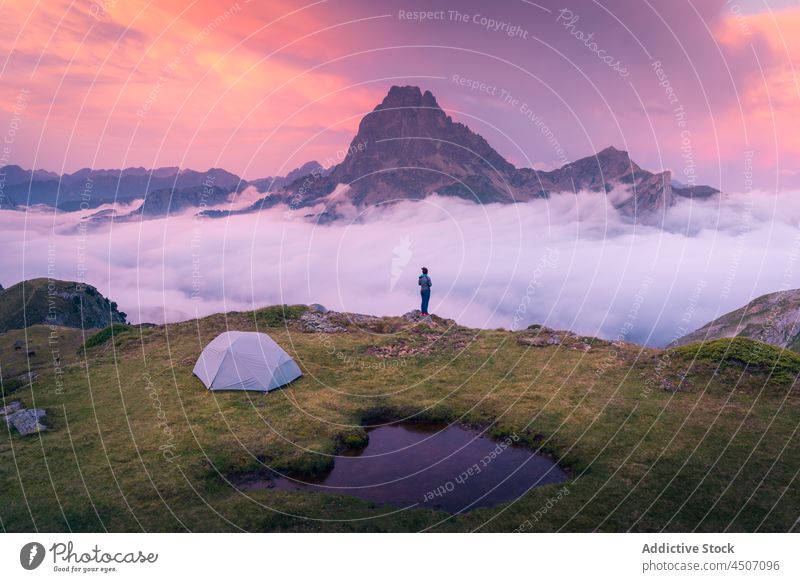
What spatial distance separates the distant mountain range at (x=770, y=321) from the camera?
202 ft

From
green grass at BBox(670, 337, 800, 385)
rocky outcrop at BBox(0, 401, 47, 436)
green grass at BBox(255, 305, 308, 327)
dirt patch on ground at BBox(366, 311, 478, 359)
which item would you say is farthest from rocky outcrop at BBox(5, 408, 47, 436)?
green grass at BBox(670, 337, 800, 385)

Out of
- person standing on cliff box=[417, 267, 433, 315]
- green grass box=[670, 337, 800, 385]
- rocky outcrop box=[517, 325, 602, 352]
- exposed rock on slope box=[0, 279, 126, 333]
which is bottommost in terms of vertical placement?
exposed rock on slope box=[0, 279, 126, 333]

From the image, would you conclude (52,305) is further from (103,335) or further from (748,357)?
(748,357)

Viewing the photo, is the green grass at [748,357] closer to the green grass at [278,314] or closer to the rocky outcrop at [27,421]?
the green grass at [278,314]

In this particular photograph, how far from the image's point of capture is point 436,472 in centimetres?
2528

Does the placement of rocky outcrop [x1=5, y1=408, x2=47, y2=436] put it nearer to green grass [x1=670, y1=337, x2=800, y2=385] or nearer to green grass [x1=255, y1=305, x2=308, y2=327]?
green grass [x1=255, y1=305, x2=308, y2=327]

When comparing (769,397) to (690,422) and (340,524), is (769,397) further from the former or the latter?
(340,524)

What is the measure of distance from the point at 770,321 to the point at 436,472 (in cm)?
6557

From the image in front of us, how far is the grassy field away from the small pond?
3.38 ft

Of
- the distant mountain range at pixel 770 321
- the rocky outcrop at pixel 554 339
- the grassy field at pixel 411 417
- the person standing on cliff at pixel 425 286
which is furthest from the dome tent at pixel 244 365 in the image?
the distant mountain range at pixel 770 321

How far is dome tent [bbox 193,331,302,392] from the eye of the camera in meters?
33.7

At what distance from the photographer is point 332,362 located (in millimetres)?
39688

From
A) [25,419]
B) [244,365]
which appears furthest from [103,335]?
[244,365]

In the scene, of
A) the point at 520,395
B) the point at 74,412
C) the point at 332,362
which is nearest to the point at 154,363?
the point at 74,412
